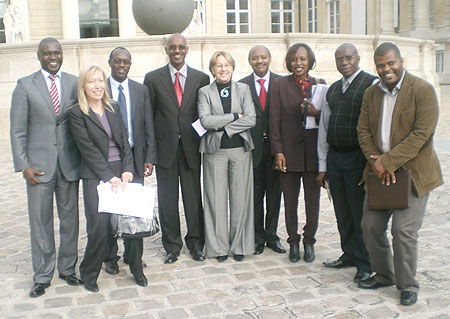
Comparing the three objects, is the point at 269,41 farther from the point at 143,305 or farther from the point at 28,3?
the point at 28,3

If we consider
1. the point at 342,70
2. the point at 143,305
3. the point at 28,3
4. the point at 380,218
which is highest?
the point at 28,3

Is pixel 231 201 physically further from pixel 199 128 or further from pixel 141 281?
pixel 141 281

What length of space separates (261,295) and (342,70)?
2020 millimetres

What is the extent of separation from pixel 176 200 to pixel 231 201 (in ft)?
1.83

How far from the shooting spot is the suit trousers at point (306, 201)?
5.19 meters

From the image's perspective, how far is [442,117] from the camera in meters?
16.7

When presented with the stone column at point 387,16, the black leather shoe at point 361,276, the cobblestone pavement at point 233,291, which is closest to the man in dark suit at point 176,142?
the cobblestone pavement at point 233,291

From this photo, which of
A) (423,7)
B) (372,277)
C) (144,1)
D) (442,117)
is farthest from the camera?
(423,7)

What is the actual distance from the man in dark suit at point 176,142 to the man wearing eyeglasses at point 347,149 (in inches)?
50.8

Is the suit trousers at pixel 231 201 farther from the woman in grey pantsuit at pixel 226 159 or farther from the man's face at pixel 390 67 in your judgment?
the man's face at pixel 390 67

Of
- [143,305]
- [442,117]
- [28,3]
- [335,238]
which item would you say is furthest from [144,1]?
[28,3]

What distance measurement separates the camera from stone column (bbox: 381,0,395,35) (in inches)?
1555

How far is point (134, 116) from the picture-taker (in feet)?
16.4

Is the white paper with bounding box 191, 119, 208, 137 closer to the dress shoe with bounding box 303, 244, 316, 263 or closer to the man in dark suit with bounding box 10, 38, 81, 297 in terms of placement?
the man in dark suit with bounding box 10, 38, 81, 297
